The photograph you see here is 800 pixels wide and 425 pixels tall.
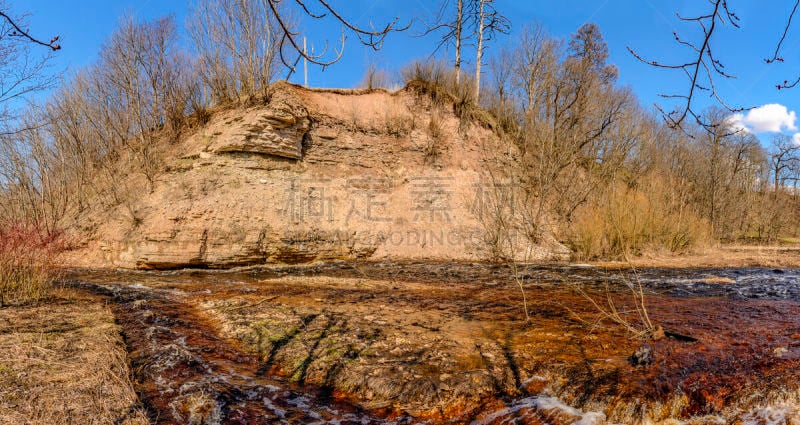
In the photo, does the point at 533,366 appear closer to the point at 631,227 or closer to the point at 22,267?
the point at 22,267

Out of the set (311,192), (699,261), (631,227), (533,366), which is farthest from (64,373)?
(699,261)

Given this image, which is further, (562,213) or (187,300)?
(562,213)

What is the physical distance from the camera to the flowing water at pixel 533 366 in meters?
2.74

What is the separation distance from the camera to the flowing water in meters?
2.74

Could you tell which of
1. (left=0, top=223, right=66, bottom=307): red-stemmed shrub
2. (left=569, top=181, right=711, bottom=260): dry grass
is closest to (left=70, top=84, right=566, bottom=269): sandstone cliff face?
(left=569, top=181, right=711, bottom=260): dry grass

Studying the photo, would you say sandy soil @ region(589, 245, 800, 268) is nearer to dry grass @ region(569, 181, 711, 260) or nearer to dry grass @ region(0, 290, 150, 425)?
dry grass @ region(569, 181, 711, 260)

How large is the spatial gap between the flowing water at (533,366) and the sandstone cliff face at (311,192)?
17.7 feet

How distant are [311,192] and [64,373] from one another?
36.9 feet

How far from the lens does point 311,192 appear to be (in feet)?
46.2

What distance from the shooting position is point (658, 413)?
2668 mm

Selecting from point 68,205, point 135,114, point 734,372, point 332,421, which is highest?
point 135,114

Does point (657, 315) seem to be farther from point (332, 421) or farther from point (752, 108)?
point (332, 421)

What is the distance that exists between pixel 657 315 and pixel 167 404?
5.43 meters

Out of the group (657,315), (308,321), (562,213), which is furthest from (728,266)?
(308,321)
